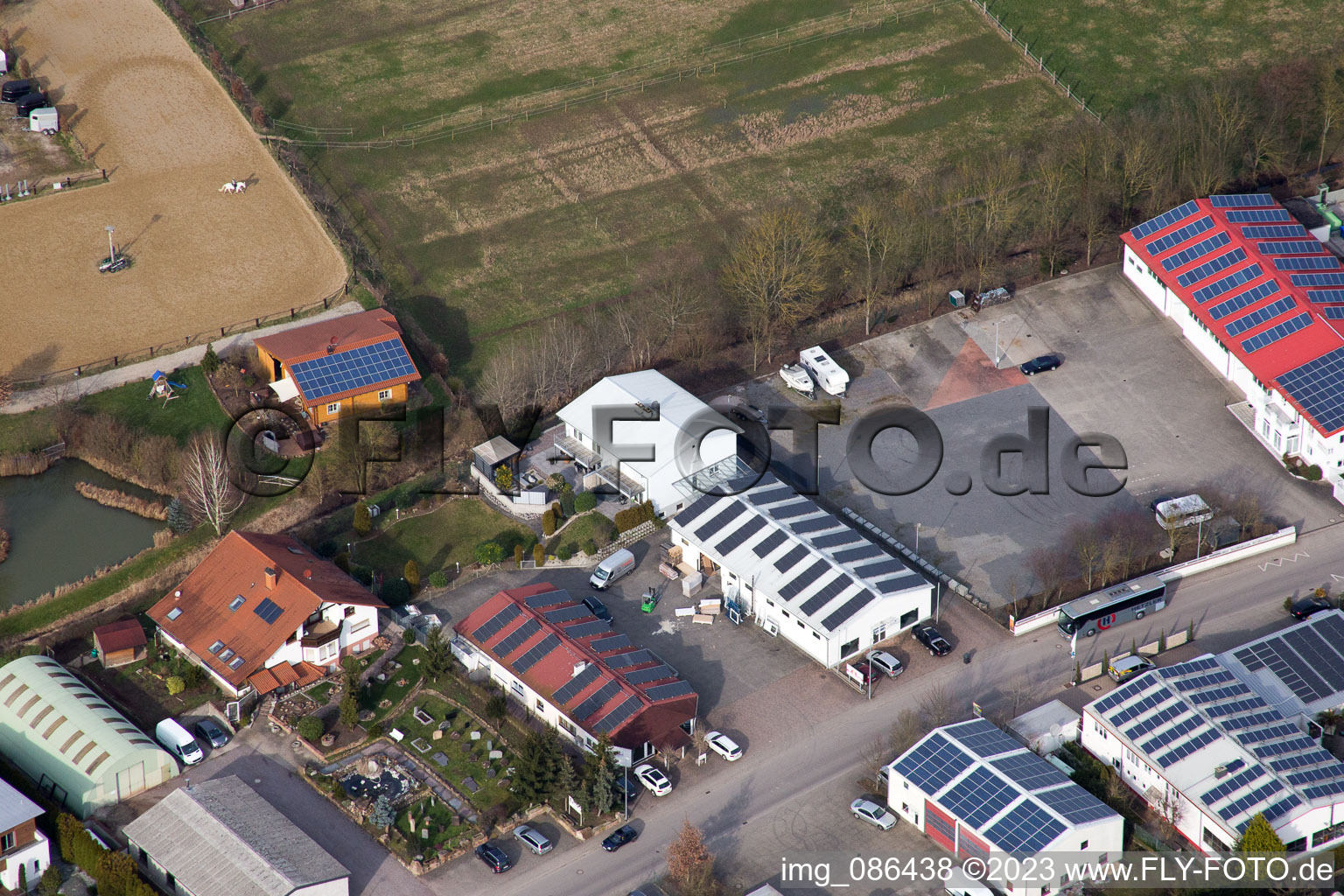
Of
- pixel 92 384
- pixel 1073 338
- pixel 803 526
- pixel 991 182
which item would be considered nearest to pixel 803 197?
pixel 991 182

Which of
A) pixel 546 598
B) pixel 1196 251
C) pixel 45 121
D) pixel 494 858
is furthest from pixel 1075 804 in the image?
pixel 45 121

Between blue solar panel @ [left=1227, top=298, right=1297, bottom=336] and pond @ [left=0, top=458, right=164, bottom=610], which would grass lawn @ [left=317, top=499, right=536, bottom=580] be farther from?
blue solar panel @ [left=1227, top=298, right=1297, bottom=336]

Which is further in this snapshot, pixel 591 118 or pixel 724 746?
pixel 591 118

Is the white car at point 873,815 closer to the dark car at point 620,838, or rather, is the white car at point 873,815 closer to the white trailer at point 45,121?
the dark car at point 620,838

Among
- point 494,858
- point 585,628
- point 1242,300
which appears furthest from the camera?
point 1242,300

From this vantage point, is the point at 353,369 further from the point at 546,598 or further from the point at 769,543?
the point at 769,543
